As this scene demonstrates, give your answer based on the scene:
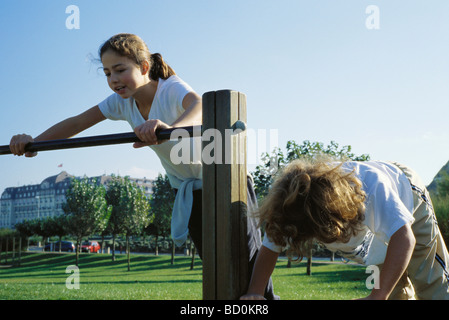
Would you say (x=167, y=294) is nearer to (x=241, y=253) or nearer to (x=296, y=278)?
(x=296, y=278)

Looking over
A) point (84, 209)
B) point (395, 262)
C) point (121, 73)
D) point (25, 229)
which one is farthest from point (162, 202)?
point (395, 262)

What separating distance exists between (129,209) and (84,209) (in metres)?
3.11

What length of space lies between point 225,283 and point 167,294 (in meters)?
12.1

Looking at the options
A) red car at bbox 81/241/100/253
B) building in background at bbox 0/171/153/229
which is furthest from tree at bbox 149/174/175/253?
building in background at bbox 0/171/153/229

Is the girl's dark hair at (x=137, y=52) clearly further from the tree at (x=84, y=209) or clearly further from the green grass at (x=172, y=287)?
the tree at (x=84, y=209)

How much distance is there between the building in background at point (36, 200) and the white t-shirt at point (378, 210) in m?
103

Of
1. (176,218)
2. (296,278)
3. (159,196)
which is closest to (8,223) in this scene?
(159,196)

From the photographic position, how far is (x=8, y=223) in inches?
4648

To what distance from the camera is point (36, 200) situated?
110 metres

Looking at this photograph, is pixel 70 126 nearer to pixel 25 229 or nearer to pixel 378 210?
pixel 378 210

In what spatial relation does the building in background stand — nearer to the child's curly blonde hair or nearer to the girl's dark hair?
the girl's dark hair

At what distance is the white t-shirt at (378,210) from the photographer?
199 cm

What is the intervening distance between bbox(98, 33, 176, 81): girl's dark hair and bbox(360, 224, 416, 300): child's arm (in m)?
1.76
